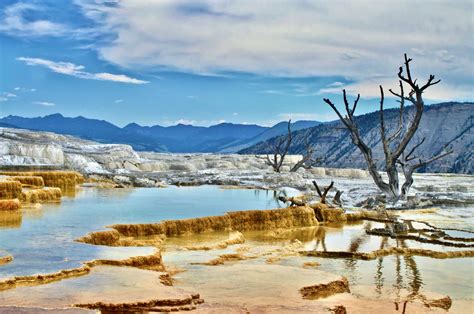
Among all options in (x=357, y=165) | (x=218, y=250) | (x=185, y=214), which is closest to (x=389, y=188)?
(x=185, y=214)

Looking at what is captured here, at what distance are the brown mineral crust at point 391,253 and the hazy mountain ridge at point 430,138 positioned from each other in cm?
7238

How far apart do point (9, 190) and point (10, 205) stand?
4.58 ft

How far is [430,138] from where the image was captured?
98.5 meters

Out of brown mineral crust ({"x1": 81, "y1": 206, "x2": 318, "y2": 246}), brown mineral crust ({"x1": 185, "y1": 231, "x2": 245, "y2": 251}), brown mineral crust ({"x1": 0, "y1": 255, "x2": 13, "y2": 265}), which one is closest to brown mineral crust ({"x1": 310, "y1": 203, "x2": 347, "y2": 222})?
brown mineral crust ({"x1": 81, "y1": 206, "x2": 318, "y2": 246})

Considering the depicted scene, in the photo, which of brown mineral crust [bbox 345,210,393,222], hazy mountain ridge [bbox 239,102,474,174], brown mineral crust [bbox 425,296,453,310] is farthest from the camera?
hazy mountain ridge [bbox 239,102,474,174]

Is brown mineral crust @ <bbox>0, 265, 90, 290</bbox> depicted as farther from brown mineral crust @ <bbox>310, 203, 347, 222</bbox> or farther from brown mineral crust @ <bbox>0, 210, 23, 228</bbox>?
brown mineral crust @ <bbox>310, 203, 347, 222</bbox>

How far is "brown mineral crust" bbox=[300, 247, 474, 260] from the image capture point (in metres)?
11.9

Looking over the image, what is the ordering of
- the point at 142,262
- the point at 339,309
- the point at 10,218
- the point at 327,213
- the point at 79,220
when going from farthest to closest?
the point at 327,213 → the point at 79,220 → the point at 10,218 → the point at 142,262 → the point at 339,309

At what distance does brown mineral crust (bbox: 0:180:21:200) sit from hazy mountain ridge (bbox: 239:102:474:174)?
72825 mm

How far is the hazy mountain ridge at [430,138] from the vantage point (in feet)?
283

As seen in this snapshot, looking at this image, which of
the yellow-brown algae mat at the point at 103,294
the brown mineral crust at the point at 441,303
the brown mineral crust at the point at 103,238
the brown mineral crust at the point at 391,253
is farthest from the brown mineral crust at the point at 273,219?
the yellow-brown algae mat at the point at 103,294

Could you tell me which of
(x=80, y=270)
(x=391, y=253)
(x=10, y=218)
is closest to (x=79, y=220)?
(x=10, y=218)

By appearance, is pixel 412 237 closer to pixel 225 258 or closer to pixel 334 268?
pixel 334 268

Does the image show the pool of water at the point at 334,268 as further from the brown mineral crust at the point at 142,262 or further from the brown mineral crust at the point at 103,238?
the brown mineral crust at the point at 103,238
